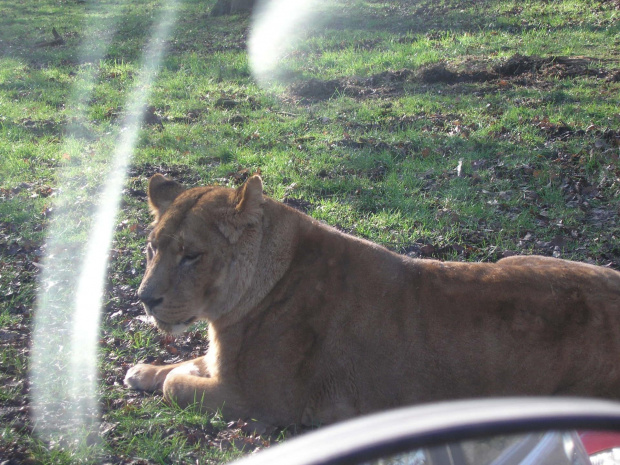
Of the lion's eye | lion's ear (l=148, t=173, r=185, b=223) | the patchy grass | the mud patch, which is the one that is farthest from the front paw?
the mud patch

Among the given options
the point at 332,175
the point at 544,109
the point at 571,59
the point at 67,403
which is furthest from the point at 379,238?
the point at 571,59

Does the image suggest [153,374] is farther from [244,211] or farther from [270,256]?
[244,211]

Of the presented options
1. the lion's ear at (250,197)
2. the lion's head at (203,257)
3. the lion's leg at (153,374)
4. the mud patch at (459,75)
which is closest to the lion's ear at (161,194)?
the lion's head at (203,257)

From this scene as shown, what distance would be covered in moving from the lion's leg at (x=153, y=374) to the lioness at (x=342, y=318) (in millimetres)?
11

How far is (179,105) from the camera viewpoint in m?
11.1

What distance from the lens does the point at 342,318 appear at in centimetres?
412

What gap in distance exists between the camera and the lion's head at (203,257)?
4.20 m

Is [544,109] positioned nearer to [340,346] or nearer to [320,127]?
[320,127]

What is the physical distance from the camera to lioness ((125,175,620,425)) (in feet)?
12.3

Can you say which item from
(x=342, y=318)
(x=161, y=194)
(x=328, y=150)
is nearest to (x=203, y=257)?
(x=161, y=194)

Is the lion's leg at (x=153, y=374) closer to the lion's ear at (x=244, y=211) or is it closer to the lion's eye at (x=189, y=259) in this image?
the lion's eye at (x=189, y=259)

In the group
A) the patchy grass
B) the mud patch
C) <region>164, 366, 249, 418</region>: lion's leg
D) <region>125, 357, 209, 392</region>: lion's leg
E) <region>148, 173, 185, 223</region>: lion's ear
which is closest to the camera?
<region>164, 366, 249, 418</region>: lion's leg

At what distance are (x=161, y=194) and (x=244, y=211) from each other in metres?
0.83

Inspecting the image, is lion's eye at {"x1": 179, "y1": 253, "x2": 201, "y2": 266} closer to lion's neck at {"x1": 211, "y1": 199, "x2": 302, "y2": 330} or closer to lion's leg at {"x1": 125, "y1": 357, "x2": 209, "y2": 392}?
lion's neck at {"x1": 211, "y1": 199, "x2": 302, "y2": 330}
